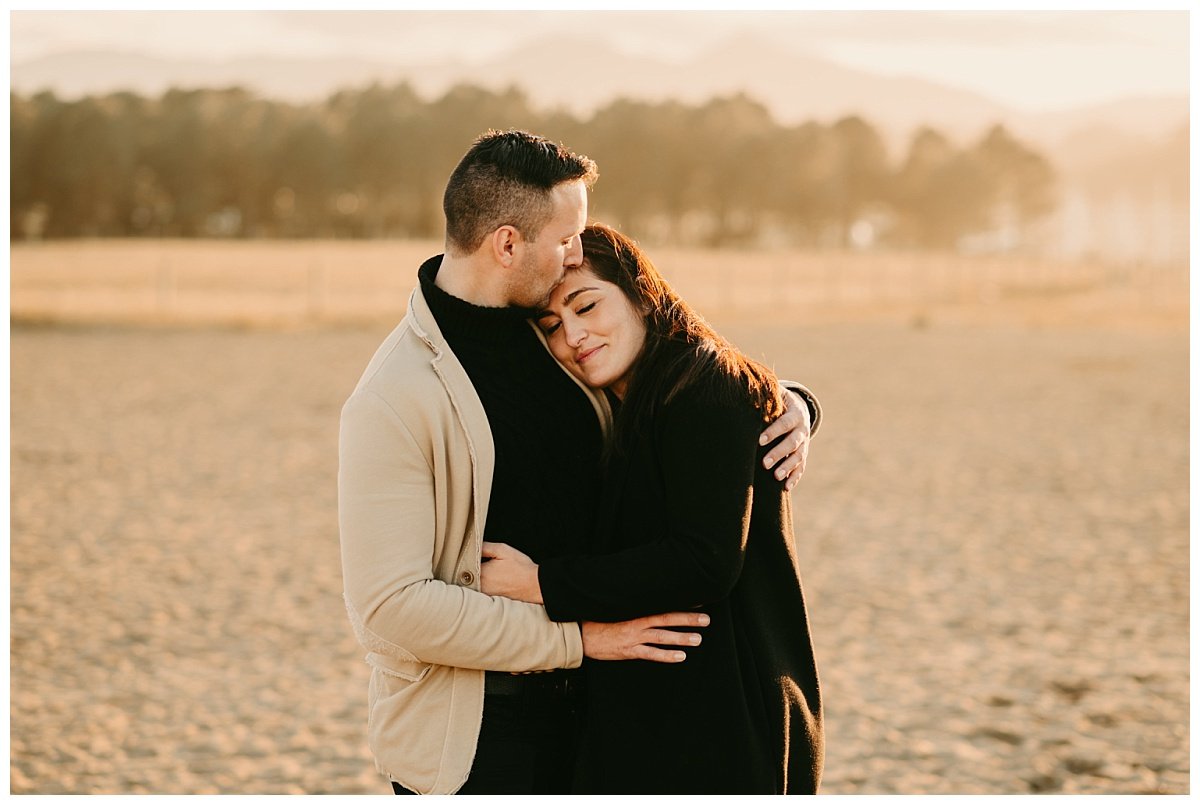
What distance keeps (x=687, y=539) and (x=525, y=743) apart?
0.52m

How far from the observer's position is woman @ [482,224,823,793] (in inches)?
82.7

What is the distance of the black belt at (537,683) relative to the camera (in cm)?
224

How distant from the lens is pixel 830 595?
24.4ft

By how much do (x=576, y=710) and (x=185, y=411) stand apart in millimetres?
13536

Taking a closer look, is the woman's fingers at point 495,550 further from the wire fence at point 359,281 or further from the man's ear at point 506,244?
the wire fence at point 359,281

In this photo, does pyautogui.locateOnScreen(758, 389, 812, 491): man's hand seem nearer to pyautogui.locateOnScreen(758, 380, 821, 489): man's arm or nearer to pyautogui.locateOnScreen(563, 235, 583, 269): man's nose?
pyautogui.locateOnScreen(758, 380, 821, 489): man's arm

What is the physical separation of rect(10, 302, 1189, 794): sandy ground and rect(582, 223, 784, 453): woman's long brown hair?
3.03 meters

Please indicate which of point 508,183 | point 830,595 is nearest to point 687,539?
point 508,183

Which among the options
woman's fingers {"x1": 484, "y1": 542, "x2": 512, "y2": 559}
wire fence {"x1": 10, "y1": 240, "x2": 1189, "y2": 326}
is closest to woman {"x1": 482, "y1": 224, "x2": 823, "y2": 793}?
woman's fingers {"x1": 484, "y1": 542, "x2": 512, "y2": 559}

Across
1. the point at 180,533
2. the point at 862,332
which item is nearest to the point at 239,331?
the point at 862,332

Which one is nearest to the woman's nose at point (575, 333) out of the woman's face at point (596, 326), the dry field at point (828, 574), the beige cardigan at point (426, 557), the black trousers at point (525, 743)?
the woman's face at point (596, 326)

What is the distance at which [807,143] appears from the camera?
285ft

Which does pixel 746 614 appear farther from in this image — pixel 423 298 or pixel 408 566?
pixel 423 298

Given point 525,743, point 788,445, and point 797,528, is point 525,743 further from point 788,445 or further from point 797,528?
point 797,528
